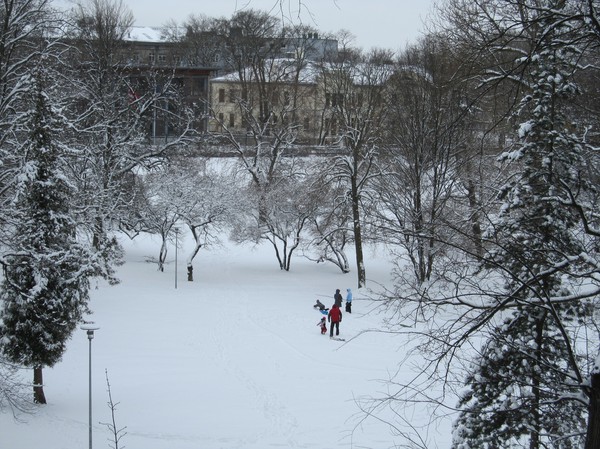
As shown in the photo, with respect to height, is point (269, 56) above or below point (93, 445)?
above

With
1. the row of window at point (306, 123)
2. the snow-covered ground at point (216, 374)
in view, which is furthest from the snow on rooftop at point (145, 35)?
the snow-covered ground at point (216, 374)

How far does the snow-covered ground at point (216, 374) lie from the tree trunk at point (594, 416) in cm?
523

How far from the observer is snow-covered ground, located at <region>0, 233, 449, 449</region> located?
1602 centimetres

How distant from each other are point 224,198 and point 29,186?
20.5 metres

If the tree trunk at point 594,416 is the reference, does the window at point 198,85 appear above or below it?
above

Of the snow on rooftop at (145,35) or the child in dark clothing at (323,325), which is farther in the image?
the snow on rooftop at (145,35)

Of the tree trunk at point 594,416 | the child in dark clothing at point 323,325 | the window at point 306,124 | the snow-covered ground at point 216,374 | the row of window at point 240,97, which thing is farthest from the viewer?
the window at point 306,124

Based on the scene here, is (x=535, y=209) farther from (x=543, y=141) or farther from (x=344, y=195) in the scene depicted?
(x=344, y=195)

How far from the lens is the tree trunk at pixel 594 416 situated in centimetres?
402

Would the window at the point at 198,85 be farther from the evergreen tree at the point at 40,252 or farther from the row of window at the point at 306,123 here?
the evergreen tree at the point at 40,252

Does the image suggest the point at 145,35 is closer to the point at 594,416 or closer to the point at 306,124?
the point at 306,124

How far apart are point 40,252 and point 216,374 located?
657cm

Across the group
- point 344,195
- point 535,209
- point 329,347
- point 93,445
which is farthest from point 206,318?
point 535,209

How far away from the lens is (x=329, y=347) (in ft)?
76.4
